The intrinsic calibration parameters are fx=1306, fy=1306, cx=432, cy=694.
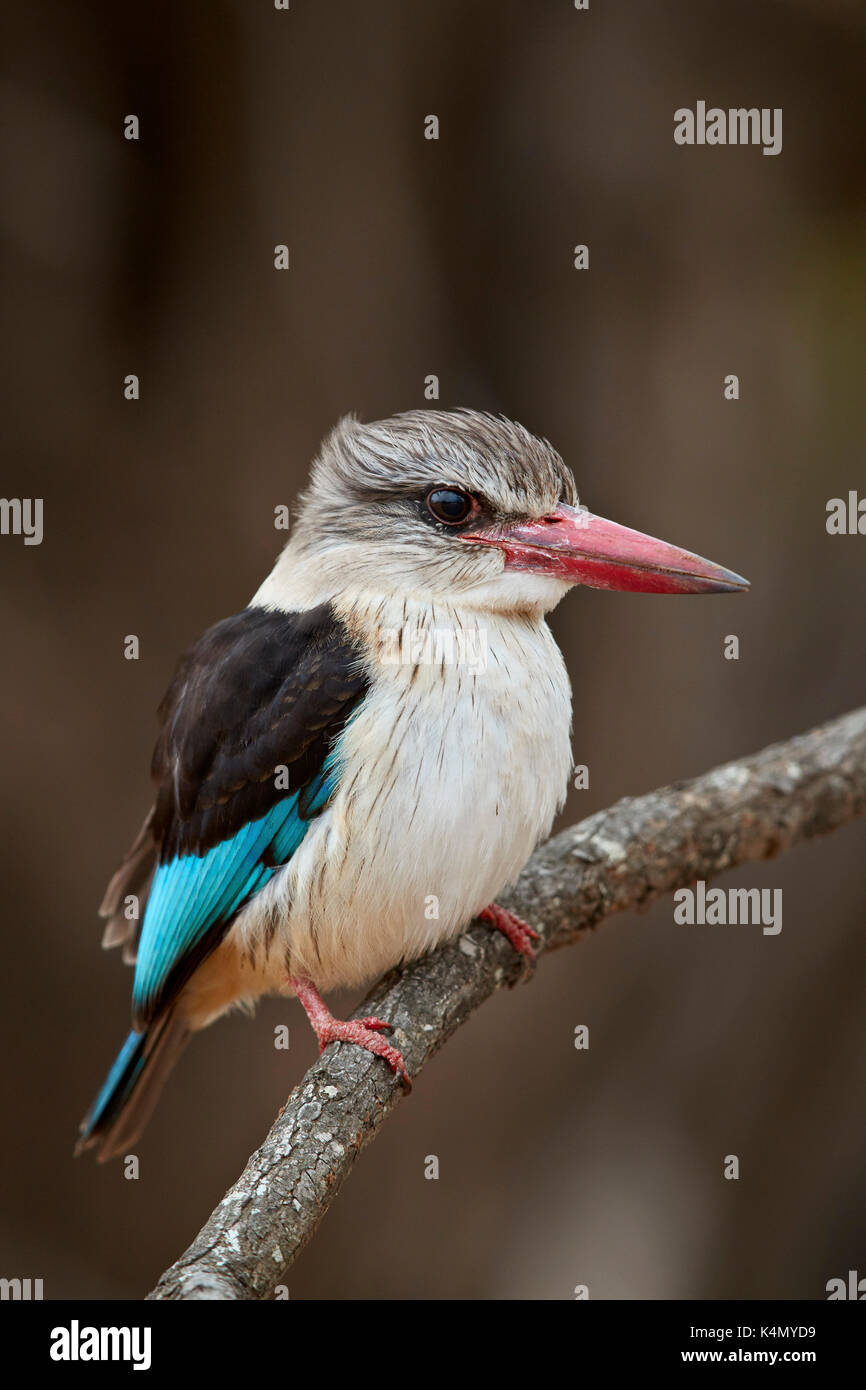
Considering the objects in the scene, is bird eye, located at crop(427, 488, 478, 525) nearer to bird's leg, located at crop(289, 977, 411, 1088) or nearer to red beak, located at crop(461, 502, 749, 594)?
red beak, located at crop(461, 502, 749, 594)

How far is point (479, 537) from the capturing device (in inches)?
85.0

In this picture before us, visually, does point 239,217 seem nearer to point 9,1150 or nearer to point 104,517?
point 104,517

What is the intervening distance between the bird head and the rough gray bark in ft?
1.92

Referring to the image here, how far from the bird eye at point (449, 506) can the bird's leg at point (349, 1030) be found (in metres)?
0.81

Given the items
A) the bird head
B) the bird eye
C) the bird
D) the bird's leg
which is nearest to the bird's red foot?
the bird

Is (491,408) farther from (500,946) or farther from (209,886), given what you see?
(209,886)

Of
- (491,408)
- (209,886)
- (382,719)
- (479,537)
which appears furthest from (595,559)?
(491,408)

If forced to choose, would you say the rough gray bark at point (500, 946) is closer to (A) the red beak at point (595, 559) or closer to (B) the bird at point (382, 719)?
(B) the bird at point (382, 719)

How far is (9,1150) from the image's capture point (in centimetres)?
350

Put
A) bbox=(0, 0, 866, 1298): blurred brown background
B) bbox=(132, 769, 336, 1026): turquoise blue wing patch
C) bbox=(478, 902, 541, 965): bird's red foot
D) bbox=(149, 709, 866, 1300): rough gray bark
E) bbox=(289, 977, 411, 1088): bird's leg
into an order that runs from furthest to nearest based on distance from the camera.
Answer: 1. bbox=(0, 0, 866, 1298): blurred brown background
2. bbox=(478, 902, 541, 965): bird's red foot
3. bbox=(132, 769, 336, 1026): turquoise blue wing patch
4. bbox=(289, 977, 411, 1088): bird's leg
5. bbox=(149, 709, 866, 1300): rough gray bark

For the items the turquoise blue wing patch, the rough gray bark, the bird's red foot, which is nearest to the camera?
the rough gray bark

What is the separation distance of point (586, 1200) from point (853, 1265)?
0.80 metres

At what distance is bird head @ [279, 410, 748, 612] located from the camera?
84.4 inches

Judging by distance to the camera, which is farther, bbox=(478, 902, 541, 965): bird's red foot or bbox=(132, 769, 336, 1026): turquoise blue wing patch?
bbox=(478, 902, 541, 965): bird's red foot
